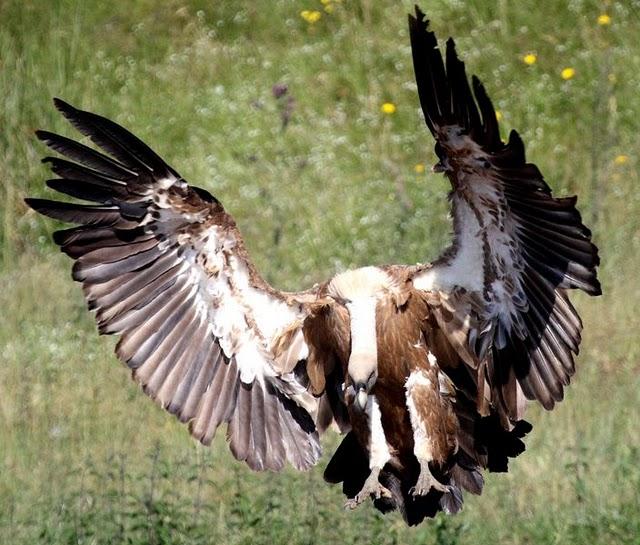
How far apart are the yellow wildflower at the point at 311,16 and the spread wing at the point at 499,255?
7.04 m

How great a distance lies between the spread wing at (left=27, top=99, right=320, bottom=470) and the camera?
7141 millimetres

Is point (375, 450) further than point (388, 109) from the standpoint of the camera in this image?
No

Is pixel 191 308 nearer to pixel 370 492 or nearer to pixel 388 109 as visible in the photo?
pixel 370 492

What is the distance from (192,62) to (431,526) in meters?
6.92

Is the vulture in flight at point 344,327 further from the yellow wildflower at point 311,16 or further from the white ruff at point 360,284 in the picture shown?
the yellow wildflower at point 311,16

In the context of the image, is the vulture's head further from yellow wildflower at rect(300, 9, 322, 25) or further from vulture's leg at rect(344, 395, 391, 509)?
yellow wildflower at rect(300, 9, 322, 25)

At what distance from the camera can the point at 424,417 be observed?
696 centimetres

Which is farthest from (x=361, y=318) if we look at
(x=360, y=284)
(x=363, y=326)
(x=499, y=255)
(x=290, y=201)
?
(x=290, y=201)

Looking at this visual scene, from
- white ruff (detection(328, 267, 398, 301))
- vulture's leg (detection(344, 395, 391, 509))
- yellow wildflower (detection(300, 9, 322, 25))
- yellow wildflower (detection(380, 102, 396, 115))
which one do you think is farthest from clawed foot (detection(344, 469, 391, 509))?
yellow wildflower (detection(300, 9, 322, 25))

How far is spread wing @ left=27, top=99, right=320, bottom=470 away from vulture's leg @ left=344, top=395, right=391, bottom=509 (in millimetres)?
402

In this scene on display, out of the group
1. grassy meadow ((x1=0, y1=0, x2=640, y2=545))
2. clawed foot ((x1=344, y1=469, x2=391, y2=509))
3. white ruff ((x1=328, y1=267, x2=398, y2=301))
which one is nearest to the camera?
clawed foot ((x1=344, y1=469, x2=391, y2=509))

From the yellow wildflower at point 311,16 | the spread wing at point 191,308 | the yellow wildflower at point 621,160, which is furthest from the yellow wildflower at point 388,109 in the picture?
the spread wing at point 191,308

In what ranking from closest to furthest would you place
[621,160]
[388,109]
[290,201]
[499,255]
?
[499,255] < [621,160] < [290,201] < [388,109]

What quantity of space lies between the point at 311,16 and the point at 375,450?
7.44 metres
